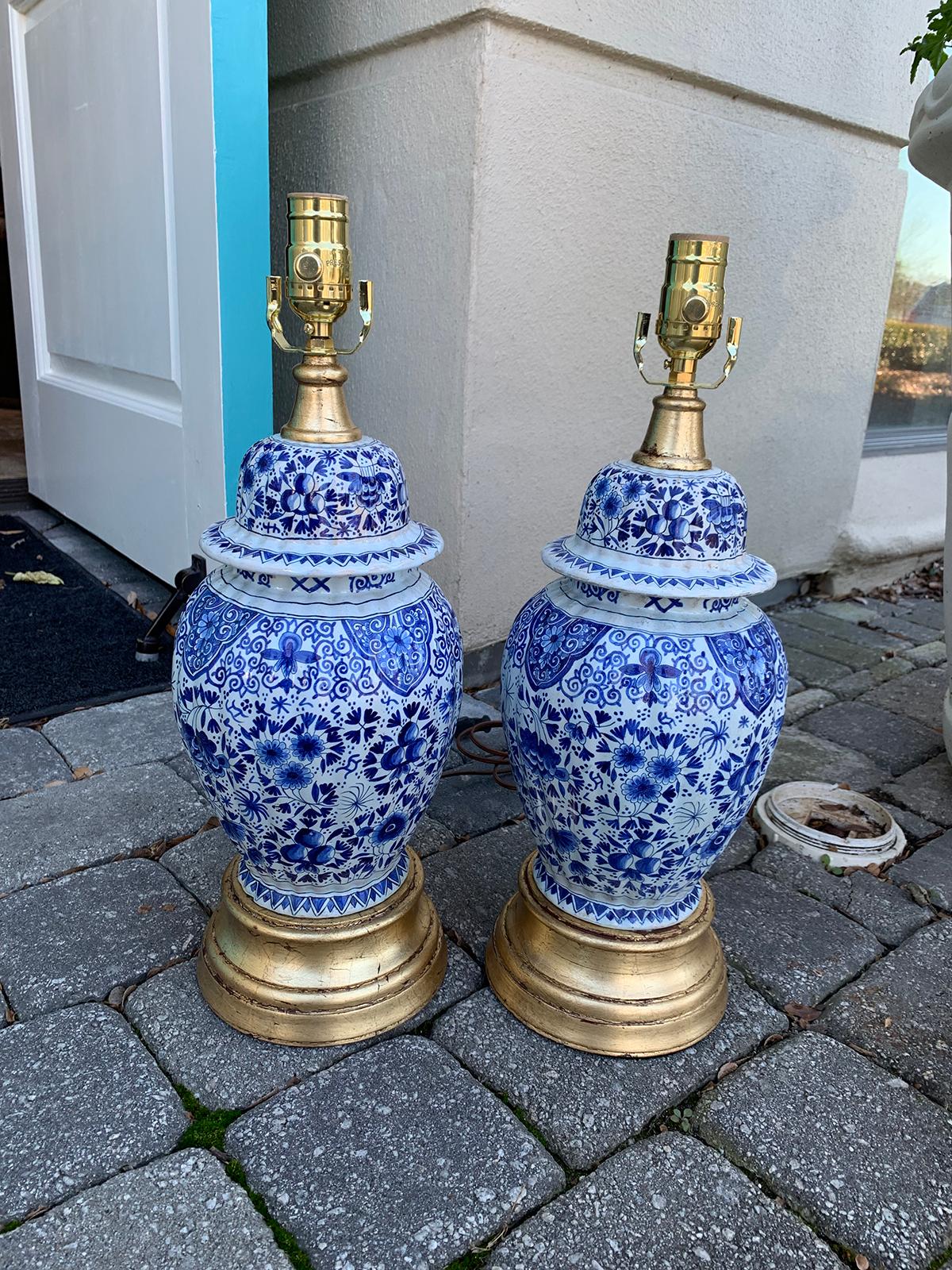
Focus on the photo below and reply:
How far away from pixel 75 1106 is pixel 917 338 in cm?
434

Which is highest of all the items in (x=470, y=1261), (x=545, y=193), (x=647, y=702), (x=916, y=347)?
(x=545, y=193)

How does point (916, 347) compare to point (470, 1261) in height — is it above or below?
above

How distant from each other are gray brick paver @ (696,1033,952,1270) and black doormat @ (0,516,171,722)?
6.11 ft

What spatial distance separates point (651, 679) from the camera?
1.29 meters

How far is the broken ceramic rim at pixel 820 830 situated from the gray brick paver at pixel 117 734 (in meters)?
1.40

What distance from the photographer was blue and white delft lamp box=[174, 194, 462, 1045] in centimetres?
127

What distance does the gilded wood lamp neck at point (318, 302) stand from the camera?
49.3 inches

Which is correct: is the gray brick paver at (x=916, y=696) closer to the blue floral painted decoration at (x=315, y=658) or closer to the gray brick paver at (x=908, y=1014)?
the gray brick paver at (x=908, y=1014)

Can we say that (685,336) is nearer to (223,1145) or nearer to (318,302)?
(318,302)

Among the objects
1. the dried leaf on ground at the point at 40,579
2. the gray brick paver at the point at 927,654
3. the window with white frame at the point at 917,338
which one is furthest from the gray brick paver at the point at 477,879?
the window with white frame at the point at 917,338

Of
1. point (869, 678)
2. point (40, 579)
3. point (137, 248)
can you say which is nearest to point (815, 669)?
point (869, 678)

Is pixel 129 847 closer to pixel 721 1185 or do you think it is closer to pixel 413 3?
pixel 721 1185

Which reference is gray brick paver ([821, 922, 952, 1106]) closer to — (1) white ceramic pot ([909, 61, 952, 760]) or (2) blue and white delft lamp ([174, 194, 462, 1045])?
(2) blue and white delft lamp ([174, 194, 462, 1045])

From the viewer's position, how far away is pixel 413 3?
7.39 feet
